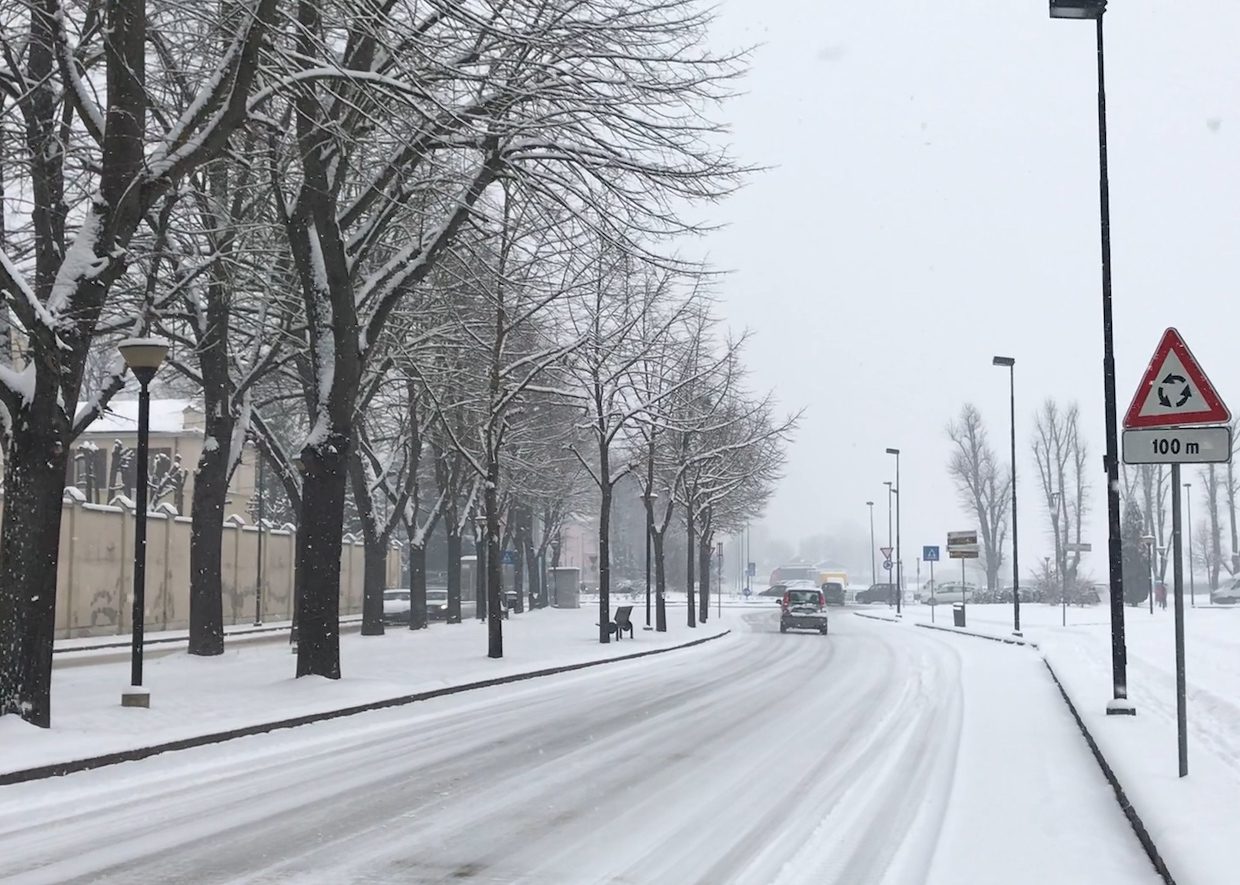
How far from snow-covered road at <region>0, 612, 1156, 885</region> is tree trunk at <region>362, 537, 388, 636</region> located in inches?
759

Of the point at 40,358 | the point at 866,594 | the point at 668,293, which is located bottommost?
the point at 866,594

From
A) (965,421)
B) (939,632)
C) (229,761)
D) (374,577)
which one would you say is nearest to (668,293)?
(374,577)

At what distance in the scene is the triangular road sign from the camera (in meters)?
9.70

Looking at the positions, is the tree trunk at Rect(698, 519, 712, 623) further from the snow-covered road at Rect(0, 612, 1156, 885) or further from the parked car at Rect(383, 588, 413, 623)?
the snow-covered road at Rect(0, 612, 1156, 885)

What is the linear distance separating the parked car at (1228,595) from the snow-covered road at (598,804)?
66.9 metres

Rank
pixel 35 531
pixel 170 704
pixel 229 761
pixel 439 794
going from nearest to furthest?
1. pixel 439 794
2. pixel 229 761
3. pixel 35 531
4. pixel 170 704

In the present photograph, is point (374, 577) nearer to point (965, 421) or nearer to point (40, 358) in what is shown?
point (40, 358)

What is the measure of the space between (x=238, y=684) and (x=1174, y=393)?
13.9 m

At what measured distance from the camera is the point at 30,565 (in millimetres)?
12930

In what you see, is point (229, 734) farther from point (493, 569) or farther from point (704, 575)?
point (704, 575)

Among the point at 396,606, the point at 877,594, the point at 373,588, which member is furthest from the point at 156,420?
the point at 877,594

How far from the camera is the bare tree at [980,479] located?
10306 centimetres

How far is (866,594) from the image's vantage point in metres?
107

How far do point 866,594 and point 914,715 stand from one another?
92.0m
